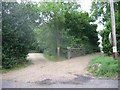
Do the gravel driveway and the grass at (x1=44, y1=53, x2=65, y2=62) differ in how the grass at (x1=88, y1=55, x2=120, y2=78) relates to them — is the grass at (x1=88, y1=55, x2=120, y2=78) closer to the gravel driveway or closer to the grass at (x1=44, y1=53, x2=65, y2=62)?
the gravel driveway

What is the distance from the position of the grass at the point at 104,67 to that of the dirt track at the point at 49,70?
0.09 m

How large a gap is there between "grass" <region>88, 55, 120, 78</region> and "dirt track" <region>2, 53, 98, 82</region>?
0.09 meters

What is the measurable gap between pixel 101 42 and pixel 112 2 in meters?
0.51

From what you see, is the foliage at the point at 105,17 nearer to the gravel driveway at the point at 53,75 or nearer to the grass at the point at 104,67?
the grass at the point at 104,67

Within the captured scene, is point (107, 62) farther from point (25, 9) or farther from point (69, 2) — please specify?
point (25, 9)

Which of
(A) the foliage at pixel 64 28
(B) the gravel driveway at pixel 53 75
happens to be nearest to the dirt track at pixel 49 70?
(B) the gravel driveway at pixel 53 75

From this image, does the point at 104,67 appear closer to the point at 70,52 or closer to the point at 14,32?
the point at 70,52

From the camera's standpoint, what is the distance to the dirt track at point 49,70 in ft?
8.66

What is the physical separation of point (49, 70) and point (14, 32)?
0.71 m

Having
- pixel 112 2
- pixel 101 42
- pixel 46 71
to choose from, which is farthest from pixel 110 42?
pixel 46 71

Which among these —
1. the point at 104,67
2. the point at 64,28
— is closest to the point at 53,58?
the point at 64,28

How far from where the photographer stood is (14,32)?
2881 mm

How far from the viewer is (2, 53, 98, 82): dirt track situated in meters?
2.64

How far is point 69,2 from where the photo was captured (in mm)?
2697
